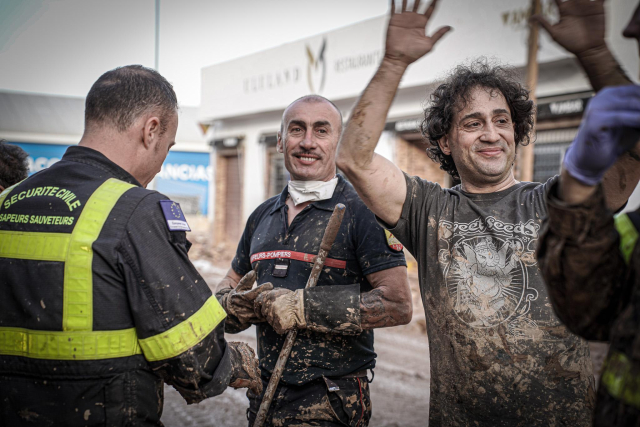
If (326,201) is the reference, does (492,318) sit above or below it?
below

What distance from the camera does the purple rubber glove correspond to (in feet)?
3.33

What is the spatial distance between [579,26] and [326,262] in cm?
158

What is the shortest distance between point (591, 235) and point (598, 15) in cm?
67

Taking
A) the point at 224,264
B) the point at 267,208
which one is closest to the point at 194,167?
the point at 224,264

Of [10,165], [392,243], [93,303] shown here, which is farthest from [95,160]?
[10,165]

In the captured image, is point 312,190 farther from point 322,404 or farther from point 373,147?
point 322,404

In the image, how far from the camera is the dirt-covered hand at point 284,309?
2.29 meters

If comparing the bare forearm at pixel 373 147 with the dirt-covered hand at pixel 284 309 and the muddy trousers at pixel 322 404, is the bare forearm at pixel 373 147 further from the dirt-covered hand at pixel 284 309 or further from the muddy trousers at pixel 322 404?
the muddy trousers at pixel 322 404

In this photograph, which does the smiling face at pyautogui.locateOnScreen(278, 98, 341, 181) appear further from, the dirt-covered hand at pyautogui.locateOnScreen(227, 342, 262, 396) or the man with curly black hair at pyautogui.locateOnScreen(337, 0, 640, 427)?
the dirt-covered hand at pyautogui.locateOnScreen(227, 342, 262, 396)

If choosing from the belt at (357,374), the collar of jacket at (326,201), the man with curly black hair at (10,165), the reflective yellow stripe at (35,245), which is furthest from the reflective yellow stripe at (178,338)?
the man with curly black hair at (10,165)

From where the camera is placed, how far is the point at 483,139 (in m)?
2.17

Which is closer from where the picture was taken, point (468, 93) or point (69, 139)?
point (468, 93)

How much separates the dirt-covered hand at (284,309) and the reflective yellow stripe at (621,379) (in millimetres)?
1438

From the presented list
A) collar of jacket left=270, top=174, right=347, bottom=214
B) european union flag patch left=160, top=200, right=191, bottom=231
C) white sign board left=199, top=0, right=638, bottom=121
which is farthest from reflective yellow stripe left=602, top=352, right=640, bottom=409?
white sign board left=199, top=0, right=638, bottom=121
